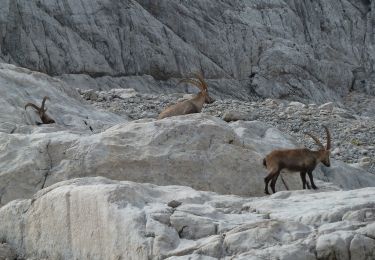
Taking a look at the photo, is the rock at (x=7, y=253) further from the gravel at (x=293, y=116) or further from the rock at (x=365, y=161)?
the rock at (x=365, y=161)

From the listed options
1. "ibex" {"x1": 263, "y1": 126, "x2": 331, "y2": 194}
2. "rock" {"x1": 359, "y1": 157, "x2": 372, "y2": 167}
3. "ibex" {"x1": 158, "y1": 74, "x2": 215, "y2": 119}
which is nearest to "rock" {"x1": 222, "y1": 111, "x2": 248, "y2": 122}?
"rock" {"x1": 359, "y1": 157, "x2": 372, "y2": 167}

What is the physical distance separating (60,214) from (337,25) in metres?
42.5

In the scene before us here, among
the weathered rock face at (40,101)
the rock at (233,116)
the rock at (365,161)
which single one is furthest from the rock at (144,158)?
the rock at (365,161)

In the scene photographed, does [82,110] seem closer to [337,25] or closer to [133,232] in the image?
[133,232]

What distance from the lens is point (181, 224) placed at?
23.5 feet

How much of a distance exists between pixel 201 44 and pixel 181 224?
3538cm

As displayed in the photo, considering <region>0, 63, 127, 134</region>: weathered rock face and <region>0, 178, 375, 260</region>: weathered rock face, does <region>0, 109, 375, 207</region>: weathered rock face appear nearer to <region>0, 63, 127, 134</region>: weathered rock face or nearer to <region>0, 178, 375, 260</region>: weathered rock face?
<region>0, 178, 375, 260</region>: weathered rock face

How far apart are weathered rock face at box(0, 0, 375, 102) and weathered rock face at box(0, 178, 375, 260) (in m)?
28.2

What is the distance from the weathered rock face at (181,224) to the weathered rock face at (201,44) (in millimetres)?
28237

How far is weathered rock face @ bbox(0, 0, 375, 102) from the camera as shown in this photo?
3700cm

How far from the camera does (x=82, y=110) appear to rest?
685 inches

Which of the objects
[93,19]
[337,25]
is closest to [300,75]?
[337,25]

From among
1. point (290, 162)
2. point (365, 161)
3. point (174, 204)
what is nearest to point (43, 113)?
point (290, 162)

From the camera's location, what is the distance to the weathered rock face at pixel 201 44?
3700cm
